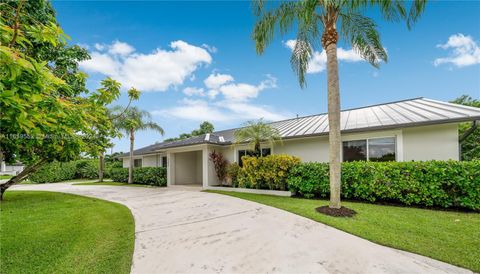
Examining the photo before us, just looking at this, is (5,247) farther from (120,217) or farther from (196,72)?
(196,72)

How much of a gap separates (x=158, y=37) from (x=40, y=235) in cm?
1147

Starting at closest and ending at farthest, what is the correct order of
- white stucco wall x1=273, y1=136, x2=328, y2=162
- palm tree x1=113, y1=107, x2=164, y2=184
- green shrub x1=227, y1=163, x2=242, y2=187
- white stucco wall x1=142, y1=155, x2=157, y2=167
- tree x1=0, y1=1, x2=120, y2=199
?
tree x1=0, y1=1, x2=120, y2=199 < white stucco wall x1=273, y1=136, x2=328, y2=162 < green shrub x1=227, y1=163, x2=242, y2=187 < palm tree x1=113, y1=107, x2=164, y2=184 < white stucco wall x1=142, y1=155, x2=157, y2=167

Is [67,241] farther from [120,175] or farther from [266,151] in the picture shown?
[120,175]

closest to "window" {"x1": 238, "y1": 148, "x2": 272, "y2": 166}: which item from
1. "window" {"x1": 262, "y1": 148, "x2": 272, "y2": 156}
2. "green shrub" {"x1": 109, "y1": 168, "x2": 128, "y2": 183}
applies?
"window" {"x1": 262, "y1": 148, "x2": 272, "y2": 156}

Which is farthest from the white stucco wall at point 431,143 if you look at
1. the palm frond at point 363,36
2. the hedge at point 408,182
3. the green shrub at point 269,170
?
the green shrub at point 269,170

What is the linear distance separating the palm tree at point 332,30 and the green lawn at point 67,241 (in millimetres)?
6204

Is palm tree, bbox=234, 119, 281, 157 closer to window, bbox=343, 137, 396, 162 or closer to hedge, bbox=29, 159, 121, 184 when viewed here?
window, bbox=343, 137, 396, 162

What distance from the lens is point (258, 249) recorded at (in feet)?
14.3

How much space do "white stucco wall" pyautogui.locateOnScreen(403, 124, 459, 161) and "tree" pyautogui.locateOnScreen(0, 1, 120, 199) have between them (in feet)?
36.7

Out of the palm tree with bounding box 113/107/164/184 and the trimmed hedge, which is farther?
the palm tree with bounding box 113/107/164/184

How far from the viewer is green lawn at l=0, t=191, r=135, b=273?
3807 millimetres

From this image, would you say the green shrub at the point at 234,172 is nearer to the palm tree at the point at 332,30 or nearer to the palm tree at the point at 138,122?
the palm tree at the point at 332,30

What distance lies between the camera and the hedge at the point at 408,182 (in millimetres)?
6969

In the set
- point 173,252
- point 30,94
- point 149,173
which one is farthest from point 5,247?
point 149,173
